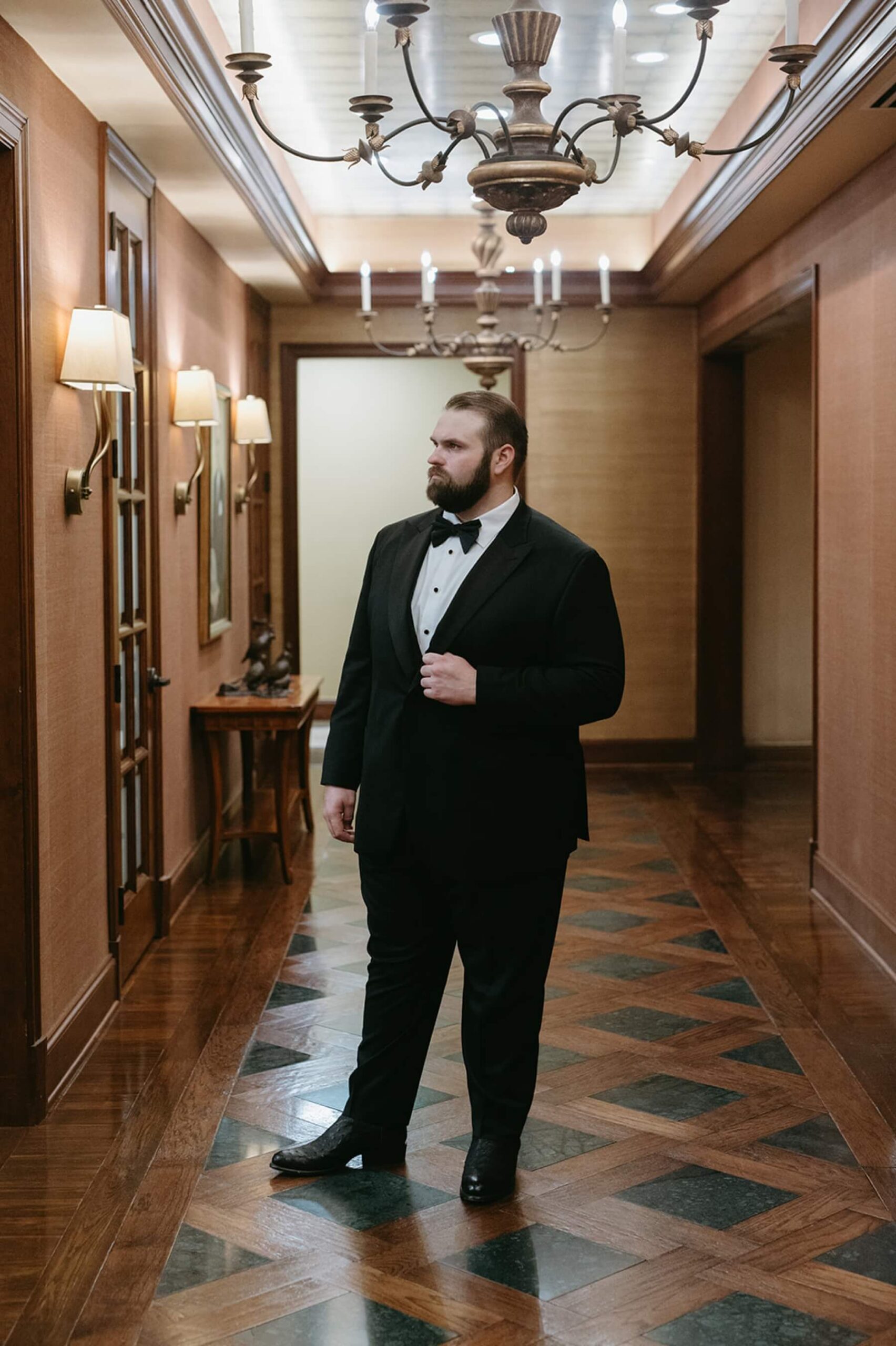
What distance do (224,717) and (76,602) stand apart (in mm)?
2002

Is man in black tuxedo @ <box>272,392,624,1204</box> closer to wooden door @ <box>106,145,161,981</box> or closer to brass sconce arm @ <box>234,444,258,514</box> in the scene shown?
wooden door @ <box>106,145,161,981</box>

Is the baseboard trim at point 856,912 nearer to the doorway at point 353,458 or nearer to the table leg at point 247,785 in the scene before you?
the table leg at point 247,785

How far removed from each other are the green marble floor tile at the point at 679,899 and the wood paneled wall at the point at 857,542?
20.3 inches

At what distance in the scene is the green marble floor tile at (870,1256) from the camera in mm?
2658

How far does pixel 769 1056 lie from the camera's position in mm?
3832

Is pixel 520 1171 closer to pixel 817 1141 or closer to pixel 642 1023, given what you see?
pixel 817 1141

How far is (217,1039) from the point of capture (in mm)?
3971

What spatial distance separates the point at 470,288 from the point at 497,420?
18.7ft

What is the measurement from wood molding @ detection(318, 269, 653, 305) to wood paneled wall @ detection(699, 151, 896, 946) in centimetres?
246

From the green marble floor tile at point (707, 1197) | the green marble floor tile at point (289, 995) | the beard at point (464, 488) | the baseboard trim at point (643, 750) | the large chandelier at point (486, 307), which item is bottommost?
the green marble floor tile at point (707, 1197)

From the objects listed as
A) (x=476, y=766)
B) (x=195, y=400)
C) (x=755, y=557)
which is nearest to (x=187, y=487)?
(x=195, y=400)

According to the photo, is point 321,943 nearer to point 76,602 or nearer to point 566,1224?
point 76,602

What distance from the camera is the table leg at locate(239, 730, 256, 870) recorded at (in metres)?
6.35

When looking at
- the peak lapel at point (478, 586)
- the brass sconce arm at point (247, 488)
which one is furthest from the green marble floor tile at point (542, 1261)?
the brass sconce arm at point (247, 488)
